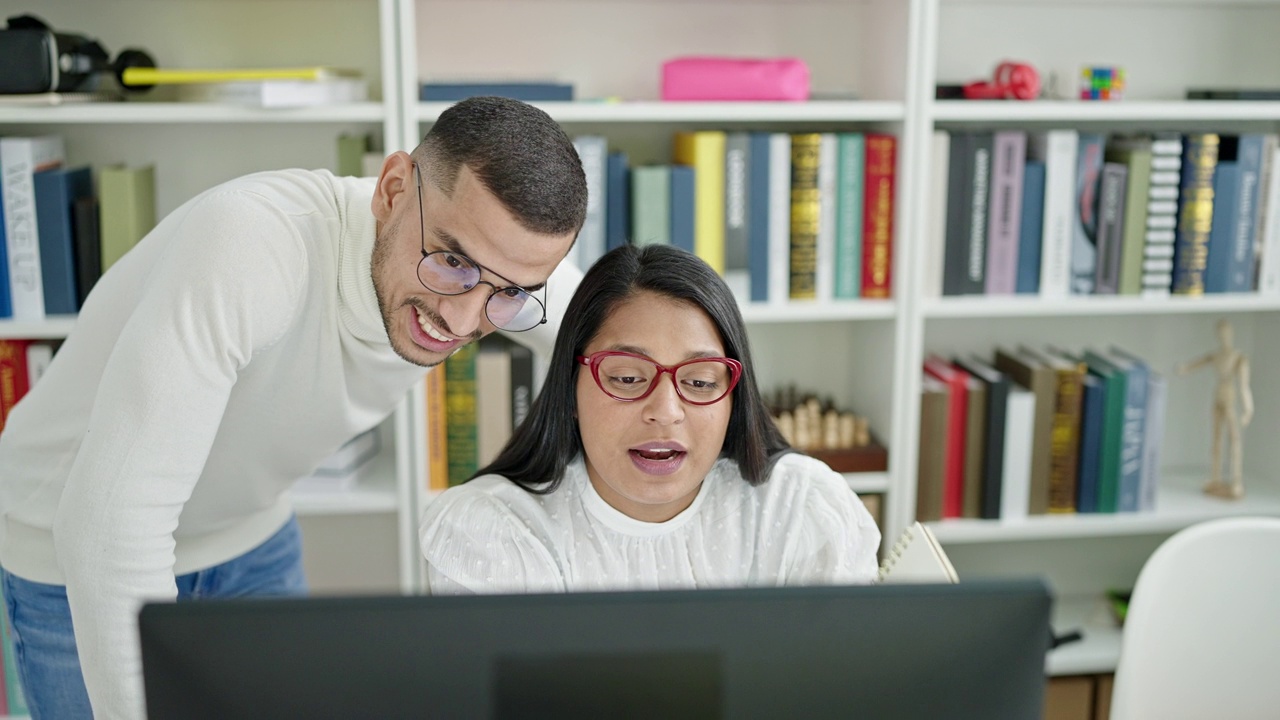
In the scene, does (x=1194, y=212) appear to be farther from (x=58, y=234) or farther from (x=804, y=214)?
(x=58, y=234)

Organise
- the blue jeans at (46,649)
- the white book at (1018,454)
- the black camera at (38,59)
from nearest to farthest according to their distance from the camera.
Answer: the blue jeans at (46,649) < the black camera at (38,59) < the white book at (1018,454)

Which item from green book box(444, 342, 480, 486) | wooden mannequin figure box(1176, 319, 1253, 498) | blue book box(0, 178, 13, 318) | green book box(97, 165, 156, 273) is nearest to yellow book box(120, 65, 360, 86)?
green book box(97, 165, 156, 273)

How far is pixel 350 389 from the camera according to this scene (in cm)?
142

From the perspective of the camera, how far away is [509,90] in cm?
200

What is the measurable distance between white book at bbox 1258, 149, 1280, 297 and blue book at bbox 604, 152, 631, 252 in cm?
125

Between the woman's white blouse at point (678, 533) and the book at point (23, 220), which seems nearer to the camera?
the woman's white blouse at point (678, 533)

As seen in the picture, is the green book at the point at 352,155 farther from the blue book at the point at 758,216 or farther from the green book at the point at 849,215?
the green book at the point at 849,215

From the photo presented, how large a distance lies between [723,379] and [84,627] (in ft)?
2.25

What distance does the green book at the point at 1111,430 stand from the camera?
230 centimetres

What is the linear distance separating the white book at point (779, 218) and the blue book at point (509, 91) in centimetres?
39

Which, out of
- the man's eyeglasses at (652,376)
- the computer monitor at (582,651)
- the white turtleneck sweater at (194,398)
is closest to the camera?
the computer monitor at (582,651)

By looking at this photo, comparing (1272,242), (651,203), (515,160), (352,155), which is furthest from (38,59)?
(1272,242)

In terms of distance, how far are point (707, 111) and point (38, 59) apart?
110cm

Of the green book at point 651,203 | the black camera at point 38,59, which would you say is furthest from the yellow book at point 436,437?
the black camera at point 38,59
